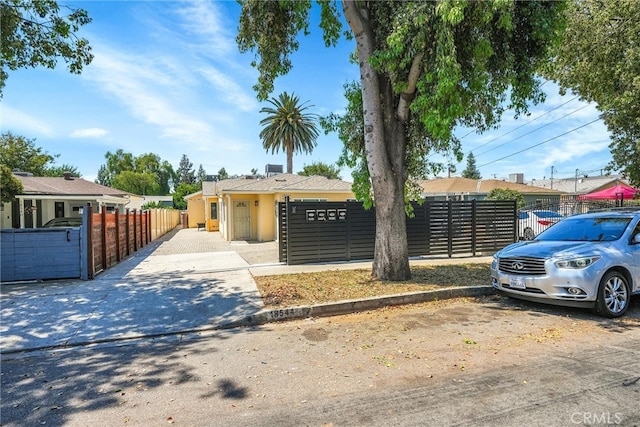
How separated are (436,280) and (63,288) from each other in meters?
8.30

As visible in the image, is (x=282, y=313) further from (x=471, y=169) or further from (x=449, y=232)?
(x=471, y=169)

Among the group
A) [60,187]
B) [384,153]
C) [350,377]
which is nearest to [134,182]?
[60,187]

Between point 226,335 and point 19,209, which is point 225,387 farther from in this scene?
point 19,209

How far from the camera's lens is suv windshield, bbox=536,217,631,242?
639cm

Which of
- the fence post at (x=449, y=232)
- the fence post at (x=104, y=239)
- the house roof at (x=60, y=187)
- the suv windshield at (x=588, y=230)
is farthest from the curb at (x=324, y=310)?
the house roof at (x=60, y=187)

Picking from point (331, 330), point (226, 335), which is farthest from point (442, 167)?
point (226, 335)

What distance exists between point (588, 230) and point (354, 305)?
466cm

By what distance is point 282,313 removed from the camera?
6.11m

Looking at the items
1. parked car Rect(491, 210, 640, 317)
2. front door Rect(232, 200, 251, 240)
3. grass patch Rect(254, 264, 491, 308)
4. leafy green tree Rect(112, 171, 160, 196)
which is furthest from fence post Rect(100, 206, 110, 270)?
leafy green tree Rect(112, 171, 160, 196)

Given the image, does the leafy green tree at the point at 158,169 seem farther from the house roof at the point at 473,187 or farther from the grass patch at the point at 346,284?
the grass patch at the point at 346,284

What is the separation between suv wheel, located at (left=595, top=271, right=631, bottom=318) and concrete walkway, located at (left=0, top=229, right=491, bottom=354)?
2.12m

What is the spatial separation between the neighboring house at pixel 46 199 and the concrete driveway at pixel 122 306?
28.0 ft

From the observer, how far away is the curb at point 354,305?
599 cm

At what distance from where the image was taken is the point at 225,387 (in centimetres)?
366
